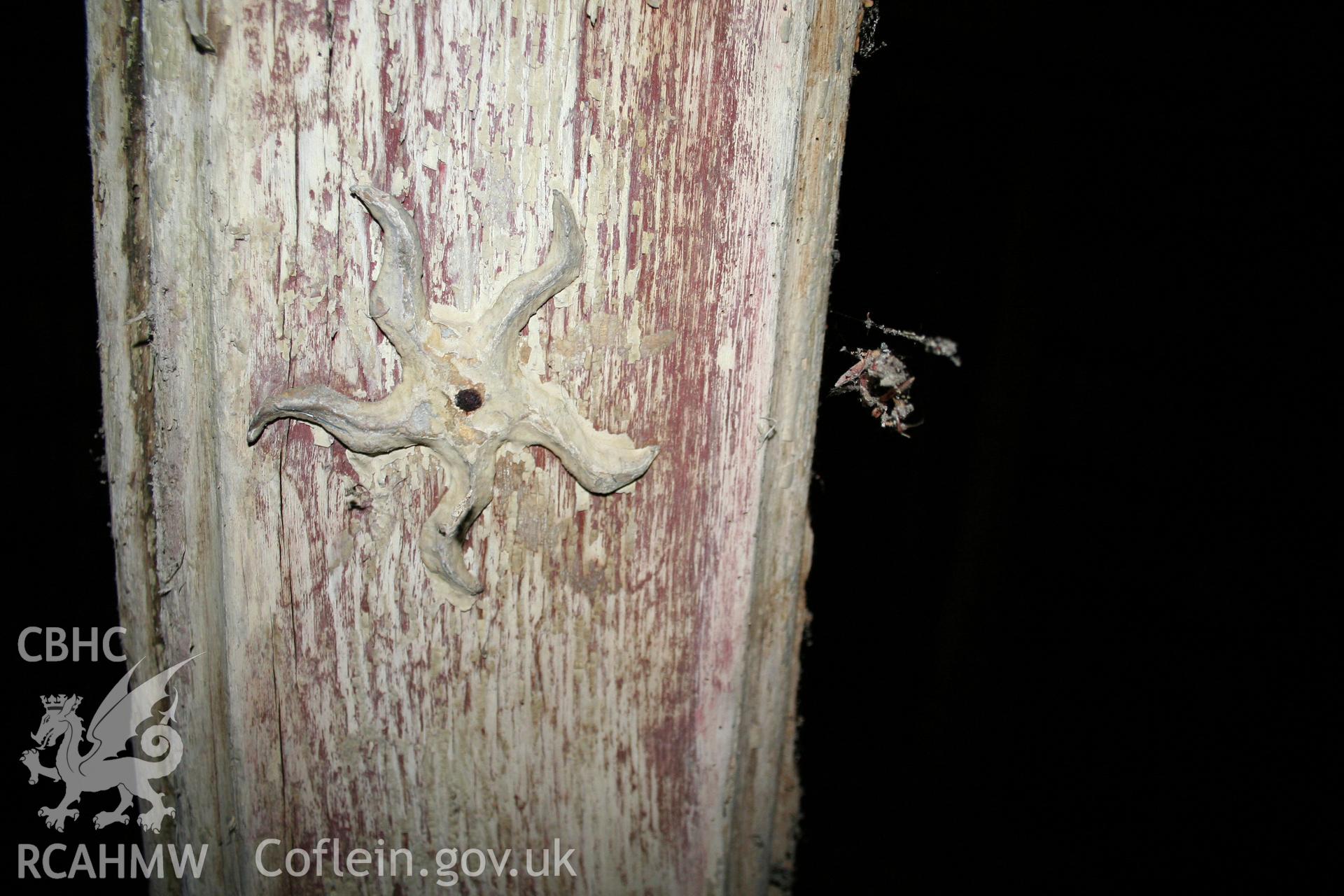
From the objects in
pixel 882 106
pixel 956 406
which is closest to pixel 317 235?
pixel 882 106

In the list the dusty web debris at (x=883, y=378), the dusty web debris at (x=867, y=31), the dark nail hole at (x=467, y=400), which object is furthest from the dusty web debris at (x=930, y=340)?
the dark nail hole at (x=467, y=400)

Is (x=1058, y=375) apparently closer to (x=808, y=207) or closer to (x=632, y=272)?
(x=808, y=207)

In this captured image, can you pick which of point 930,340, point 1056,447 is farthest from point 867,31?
point 1056,447

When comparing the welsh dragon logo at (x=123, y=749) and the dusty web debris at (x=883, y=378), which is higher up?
the dusty web debris at (x=883, y=378)

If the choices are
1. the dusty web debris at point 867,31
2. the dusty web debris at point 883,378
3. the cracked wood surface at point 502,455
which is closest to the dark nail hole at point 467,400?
the cracked wood surface at point 502,455

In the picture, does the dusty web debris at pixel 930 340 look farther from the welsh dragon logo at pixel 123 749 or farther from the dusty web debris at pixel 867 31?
the welsh dragon logo at pixel 123 749

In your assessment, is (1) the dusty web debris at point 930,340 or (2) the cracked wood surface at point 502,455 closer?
(2) the cracked wood surface at point 502,455

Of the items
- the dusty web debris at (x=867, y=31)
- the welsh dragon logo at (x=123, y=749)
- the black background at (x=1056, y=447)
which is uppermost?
the dusty web debris at (x=867, y=31)

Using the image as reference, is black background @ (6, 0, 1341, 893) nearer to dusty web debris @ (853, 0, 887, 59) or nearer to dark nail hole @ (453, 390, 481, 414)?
dusty web debris @ (853, 0, 887, 59)
